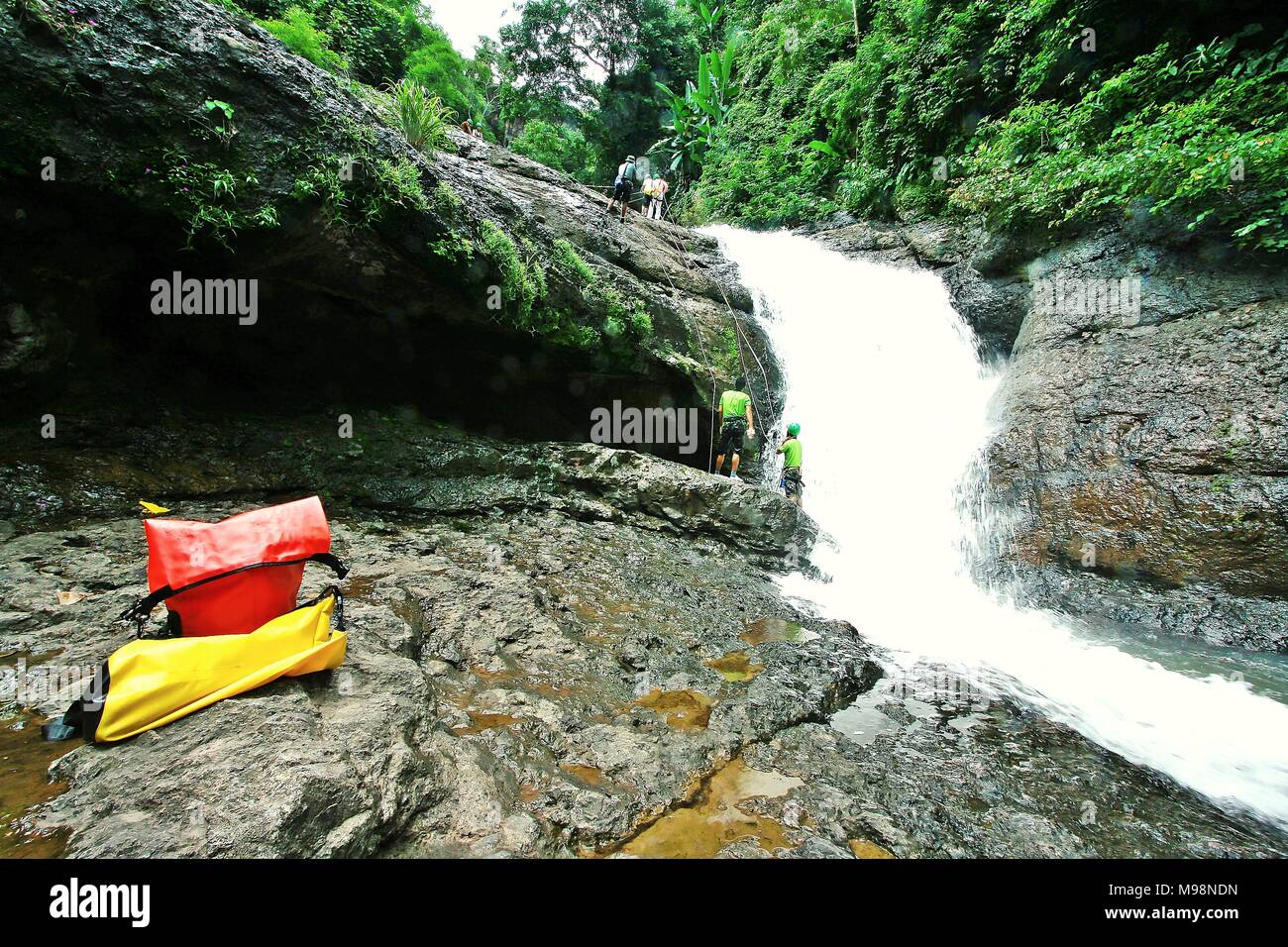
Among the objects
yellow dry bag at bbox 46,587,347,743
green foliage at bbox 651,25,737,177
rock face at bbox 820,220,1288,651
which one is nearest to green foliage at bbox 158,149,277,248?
yellow dry bag at bbox 46,587,347,743

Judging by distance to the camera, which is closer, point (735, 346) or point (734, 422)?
point (734, 422)

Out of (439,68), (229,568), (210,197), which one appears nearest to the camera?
(229,568)

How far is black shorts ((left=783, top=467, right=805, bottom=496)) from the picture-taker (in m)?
8.26

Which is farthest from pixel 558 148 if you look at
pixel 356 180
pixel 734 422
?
pixel 356 180

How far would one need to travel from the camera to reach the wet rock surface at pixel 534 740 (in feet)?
5.61

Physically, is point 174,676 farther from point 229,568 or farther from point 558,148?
point 558,148

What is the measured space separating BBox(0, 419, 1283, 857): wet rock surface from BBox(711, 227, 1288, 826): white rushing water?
0.91m

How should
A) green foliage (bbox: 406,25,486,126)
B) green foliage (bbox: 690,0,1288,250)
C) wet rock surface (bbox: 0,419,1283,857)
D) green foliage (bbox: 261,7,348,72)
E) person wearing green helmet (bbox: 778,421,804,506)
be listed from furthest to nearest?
green foliage (bbox: 406,25,486,126) < person wearing green helmet (bbox: 778,421,804,506) < green foliage (bbox: 261,7,348,72) < green foliage (bbox: 690,0,1288,250) < wet rock surface (bbox: 0,419,1283,857)

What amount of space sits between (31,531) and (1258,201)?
13.3 m

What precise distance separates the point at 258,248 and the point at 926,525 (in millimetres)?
9341

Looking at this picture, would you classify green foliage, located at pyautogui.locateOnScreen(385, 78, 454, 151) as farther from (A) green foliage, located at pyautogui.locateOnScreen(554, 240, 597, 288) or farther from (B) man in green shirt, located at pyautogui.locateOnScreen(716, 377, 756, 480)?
(B) man in green shirt, located at pyautogui.locateOnScreen(716, 377, 756, 480)

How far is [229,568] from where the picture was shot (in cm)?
215

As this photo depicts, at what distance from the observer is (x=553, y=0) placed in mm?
24031
